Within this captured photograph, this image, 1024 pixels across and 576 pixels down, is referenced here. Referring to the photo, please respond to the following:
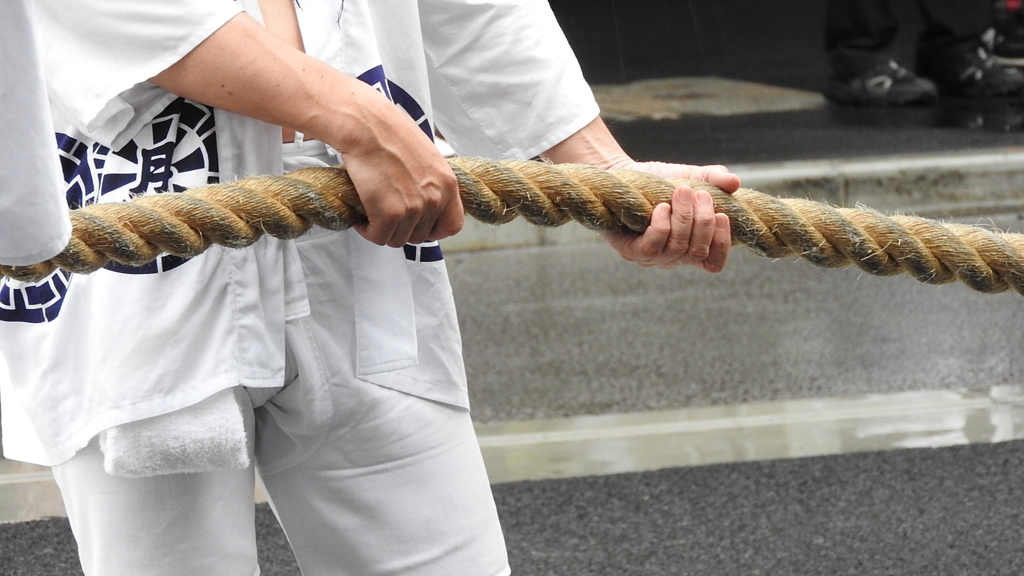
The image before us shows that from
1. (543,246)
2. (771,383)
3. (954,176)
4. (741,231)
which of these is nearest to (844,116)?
(954,176)

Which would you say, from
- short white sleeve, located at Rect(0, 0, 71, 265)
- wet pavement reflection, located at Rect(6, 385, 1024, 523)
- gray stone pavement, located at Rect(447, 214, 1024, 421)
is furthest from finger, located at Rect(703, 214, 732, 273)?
gray stone pavement, located at Rect(447, 214, 1024, 421)

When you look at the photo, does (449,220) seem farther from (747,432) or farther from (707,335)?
(707,335)

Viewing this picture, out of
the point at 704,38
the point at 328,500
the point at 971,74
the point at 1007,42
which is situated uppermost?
the point at 328,500

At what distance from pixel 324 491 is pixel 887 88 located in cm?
807

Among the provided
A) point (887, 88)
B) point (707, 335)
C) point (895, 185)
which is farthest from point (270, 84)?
point (887, 88)

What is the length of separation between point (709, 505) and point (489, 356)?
5.19 ft

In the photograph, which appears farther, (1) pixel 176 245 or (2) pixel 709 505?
(2) pixel 709 505

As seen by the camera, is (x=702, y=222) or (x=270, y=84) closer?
(x=270, y=84)

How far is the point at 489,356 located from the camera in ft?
14.8

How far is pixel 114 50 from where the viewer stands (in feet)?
3.76

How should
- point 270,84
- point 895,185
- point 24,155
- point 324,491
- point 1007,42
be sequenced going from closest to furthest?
point 24,155
point 270,84
point 324,491
point 895,185
point 1007,42

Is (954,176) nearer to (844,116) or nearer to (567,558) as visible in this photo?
(844,116)

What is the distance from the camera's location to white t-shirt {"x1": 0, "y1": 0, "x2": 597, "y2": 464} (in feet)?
3.76

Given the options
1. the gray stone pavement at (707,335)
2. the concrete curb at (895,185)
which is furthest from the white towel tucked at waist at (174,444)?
the concrete curb at (895,185)
